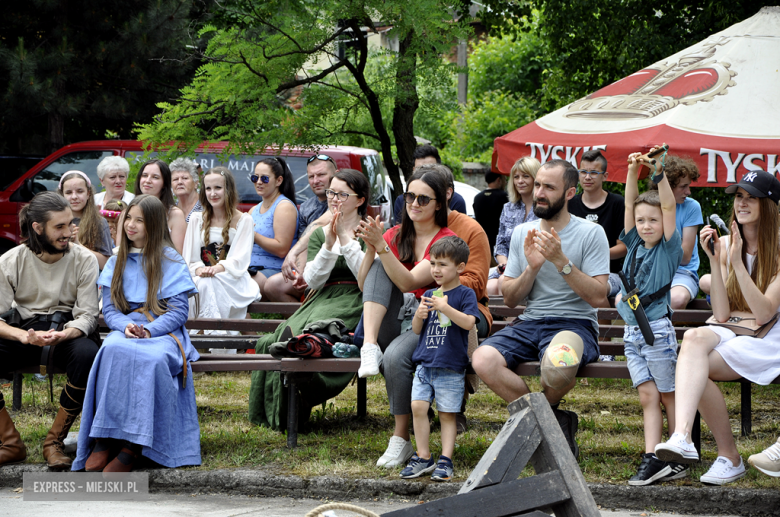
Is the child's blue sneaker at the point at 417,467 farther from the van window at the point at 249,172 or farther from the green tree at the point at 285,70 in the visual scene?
the van window at the point at 249,172

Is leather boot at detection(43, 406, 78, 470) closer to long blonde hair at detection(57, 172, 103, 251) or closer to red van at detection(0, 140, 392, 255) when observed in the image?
long blonde hair at detection(57, 172, 103, 251)

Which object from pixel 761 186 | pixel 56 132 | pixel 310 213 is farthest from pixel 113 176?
pixel 56 132

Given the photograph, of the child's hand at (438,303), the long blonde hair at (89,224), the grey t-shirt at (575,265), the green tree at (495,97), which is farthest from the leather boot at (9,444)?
the green tree at (495,97)

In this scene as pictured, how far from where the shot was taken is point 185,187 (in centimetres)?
753

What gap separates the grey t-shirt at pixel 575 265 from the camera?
498 cm

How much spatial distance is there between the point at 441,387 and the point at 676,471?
1.33 meters

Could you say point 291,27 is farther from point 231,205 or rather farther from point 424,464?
point 424,464

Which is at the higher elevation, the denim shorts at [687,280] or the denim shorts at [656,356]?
the denim shorts at [687,280]

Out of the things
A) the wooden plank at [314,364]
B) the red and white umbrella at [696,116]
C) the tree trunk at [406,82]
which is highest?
the tree trunk at [406,82]

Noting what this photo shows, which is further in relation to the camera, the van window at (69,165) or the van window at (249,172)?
the van window at (69,165)

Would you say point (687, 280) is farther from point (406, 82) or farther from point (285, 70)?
point (285, 70)

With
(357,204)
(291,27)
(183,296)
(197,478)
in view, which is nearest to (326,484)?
(197,478)

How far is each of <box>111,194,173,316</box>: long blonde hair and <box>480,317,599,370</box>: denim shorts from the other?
204 cm

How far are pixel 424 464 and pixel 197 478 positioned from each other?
1276mm
